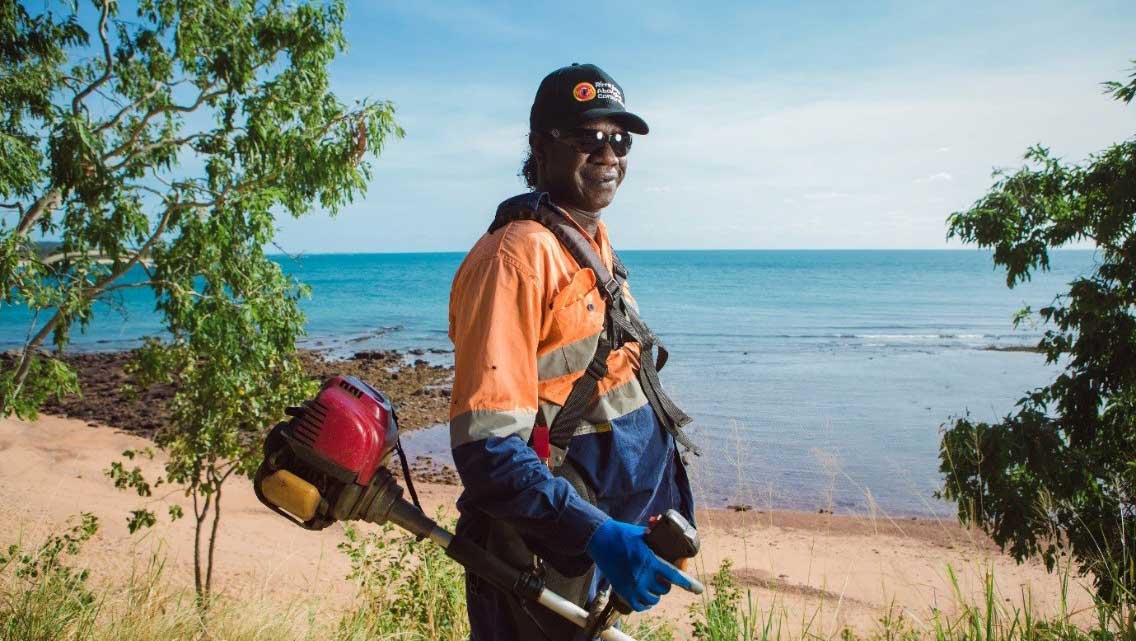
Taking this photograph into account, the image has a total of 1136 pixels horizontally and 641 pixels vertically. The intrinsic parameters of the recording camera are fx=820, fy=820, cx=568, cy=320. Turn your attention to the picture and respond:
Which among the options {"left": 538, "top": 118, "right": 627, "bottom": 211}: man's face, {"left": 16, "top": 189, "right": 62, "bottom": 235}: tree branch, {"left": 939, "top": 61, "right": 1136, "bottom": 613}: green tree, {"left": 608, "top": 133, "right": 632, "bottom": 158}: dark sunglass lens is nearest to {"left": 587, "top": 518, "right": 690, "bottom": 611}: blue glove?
{"left": 538, "top": 118, "right": 627, "bottom": 211}: man's face

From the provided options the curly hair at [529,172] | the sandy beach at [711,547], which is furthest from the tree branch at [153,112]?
the curly hair at [529,172]

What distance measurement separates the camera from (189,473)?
676 centimetres

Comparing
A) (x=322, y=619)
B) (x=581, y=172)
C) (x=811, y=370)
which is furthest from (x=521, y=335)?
(x=811, y=370)

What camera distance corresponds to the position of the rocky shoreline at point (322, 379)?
17.5 m

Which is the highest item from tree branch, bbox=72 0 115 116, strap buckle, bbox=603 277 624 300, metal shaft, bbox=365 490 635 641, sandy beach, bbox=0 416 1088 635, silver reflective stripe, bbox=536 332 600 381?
tree branch, bbox=72 0 115 116

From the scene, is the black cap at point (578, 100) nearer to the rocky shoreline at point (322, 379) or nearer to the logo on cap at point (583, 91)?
the logo on cap at point (583, 91)

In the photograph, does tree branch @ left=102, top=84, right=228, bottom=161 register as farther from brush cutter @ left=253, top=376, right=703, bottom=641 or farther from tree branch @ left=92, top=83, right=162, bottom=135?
brush cutter @ left=253, top=376, right=703, bottom=641

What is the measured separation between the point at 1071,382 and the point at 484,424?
22.7 feet

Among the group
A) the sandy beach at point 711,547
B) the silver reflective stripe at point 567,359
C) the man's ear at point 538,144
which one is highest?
the man's ear at point 538,144

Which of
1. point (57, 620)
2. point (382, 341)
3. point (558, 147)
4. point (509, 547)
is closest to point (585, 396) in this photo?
point (509, 547)

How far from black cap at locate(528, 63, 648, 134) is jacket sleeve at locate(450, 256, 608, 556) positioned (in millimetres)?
575

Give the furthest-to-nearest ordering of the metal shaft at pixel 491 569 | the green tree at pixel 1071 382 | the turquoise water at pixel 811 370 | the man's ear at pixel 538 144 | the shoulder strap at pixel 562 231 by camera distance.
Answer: the turquoise water at pixel 811 370
the green tree at pixel 1071 382
the man's ear at pixel 538 144
the shoulder strap at pixel 562 231
the metal shaft at pixel 491 569

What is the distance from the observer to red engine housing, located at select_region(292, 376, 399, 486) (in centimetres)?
187

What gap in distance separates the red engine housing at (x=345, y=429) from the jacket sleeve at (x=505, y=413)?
0.29 m
